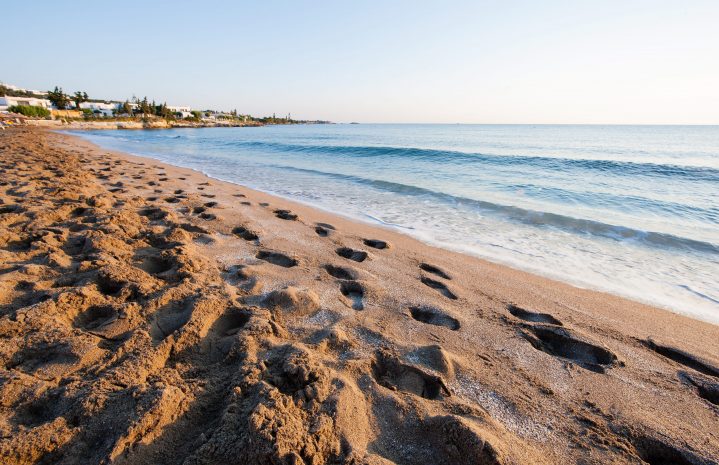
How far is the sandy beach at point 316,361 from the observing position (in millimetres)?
1644

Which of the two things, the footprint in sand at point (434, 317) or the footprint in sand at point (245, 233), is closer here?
the footprint in sand at point (434, 317)

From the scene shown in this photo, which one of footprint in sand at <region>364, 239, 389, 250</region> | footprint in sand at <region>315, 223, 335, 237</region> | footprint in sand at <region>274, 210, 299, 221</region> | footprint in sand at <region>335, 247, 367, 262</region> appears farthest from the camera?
footprint in sand at <region>274, 210, 299, 221</region>

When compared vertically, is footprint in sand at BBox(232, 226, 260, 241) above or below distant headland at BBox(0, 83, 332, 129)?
below

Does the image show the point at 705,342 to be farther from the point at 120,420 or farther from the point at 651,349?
the point at 120,420

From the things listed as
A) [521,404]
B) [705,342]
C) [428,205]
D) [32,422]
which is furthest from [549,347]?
[428,205]

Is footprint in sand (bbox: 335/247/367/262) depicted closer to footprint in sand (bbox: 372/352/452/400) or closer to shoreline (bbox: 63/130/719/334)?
shoreline (bbox: 63/130/719/334)

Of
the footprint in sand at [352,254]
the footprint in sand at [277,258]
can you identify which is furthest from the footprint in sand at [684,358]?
the footprint in sand at [277,258]

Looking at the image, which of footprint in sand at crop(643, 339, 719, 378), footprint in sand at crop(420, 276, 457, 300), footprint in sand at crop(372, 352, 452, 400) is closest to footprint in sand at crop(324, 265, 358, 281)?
footprint in sand at crop(420, 276, 457, 300)

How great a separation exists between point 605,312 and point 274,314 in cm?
336

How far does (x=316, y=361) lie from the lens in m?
2.15

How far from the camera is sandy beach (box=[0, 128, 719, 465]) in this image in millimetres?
1644

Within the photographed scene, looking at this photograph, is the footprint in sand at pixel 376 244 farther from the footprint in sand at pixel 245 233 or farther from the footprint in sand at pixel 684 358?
the footprint in sand at pixel 684 358

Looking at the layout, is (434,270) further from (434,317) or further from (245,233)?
(245,233)

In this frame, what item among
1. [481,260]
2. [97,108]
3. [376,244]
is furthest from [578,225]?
[97,108]
